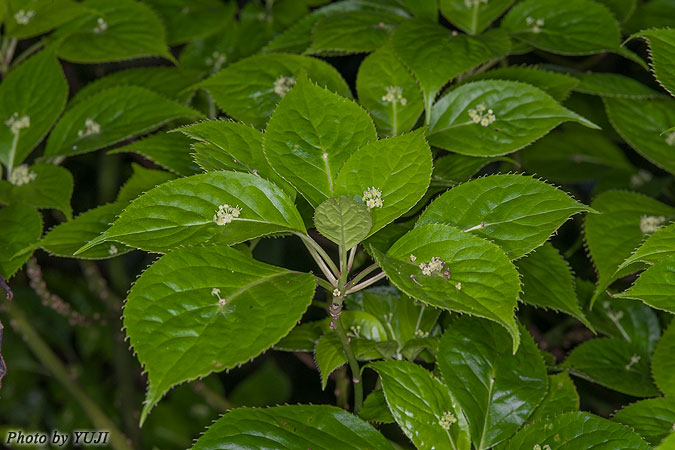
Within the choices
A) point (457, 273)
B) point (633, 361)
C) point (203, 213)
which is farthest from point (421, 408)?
point (633, 361)

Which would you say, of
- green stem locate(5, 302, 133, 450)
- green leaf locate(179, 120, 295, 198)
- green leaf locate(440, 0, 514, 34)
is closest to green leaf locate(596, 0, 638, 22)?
green leaf locate(440, 0, 514, 34)

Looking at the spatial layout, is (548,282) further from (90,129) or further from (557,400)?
(90,129)

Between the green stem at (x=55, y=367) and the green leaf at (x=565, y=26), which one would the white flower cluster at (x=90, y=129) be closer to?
the green stem at (x=55, y=367)

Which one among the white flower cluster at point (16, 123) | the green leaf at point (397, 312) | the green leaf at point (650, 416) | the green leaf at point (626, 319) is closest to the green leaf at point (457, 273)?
the green leaf at point (397, 312)

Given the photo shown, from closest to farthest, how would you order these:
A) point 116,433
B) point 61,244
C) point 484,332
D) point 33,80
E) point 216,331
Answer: point 216,331
point 484,332
point 61,244
point 33,80
point 116,433

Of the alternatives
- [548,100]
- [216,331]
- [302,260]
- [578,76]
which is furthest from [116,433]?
[578,76]

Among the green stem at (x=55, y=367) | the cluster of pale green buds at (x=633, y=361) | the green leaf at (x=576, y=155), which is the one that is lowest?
the green stem at (x=55, y=367)

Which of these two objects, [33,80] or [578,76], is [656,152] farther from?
[33,80]
